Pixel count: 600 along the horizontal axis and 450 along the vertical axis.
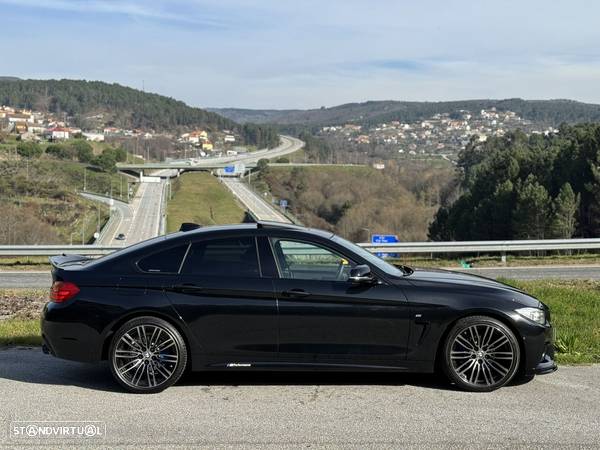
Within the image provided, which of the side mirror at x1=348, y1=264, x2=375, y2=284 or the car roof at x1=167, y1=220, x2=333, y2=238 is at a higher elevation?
the car roof at x1=167, y1=220, x2=333, y2=238

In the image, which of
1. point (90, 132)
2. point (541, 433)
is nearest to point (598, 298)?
point (541, 433)

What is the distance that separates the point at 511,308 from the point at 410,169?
117692 mm

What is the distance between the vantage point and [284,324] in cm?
570

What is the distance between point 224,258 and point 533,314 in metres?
2.49

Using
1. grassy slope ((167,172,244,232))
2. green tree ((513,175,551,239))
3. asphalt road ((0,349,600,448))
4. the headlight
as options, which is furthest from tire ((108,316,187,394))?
grassy slope ((167,172,244,232))

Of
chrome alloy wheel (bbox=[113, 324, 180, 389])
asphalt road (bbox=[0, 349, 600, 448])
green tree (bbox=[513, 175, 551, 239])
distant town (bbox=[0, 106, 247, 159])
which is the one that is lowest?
green tree (bbox=[513, 175, 551, 239])

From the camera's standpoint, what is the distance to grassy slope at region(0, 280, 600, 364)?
706 centimetres

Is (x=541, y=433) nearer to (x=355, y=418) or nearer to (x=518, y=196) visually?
(x=355, y=418)

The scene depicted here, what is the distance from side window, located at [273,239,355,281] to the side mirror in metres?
0.10

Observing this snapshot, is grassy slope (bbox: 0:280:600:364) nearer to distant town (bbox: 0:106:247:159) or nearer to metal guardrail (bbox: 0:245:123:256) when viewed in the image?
metal guardrail (bbox: 0:245:123:256)

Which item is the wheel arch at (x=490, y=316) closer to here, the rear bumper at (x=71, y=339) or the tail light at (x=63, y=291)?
the rear bumper at (x=71, y=339)

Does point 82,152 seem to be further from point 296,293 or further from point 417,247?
point 296,293

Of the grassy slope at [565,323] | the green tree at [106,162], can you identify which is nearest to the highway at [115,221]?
the green tree at [106,162]

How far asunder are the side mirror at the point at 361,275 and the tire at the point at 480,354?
0.76m
